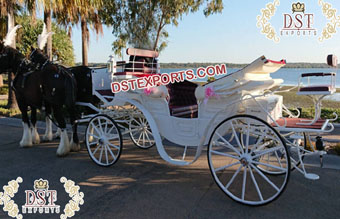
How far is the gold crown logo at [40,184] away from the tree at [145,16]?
827 cm

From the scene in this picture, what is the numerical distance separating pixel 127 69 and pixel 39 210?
2746mm

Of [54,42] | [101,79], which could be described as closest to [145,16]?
[101,79]

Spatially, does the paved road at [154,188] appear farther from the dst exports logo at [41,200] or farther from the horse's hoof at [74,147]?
the horse's hoof at [74,147]

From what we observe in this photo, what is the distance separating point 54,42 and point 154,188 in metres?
19.6

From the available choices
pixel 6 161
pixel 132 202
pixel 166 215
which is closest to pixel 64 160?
pixel 6 161

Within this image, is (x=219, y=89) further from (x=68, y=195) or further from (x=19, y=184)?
(x=19, y=184)

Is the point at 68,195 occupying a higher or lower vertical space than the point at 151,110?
lower

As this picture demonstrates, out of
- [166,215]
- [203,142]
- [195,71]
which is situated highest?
[195,71]

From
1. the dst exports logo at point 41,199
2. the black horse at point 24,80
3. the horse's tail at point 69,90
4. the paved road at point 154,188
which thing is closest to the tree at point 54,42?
the black horse at point 24,80

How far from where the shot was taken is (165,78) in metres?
4.63

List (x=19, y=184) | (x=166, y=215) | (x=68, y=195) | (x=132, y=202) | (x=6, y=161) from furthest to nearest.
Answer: (x=6, y=161) < (x=19, y=184) < (x=68, y=195) < (x=132, y=202) < (x=166, y=215)

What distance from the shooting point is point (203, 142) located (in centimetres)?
374

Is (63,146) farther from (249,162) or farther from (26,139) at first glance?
(249,162)

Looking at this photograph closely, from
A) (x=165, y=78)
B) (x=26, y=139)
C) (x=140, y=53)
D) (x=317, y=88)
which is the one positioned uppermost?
(x=140, y=53)
